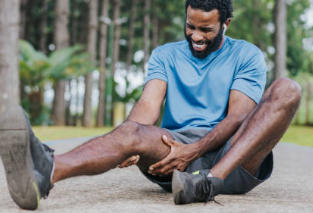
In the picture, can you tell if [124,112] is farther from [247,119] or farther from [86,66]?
[247,119]

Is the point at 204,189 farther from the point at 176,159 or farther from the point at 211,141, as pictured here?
the point at 211,141

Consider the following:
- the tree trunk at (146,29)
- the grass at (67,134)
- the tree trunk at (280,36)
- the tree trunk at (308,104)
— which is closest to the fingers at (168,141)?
the grass at (67,134)

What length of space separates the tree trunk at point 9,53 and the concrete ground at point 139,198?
24.1ft

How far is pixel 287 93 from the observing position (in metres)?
2.97

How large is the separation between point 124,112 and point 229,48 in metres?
23.9

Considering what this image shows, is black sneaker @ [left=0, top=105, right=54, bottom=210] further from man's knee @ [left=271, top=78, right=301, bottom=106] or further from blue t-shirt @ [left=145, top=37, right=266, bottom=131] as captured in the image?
man's knee @ [left=271, top=78, right=301, bottom=106]

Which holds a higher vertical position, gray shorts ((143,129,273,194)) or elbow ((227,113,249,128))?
elbow ((227,113,249,128))

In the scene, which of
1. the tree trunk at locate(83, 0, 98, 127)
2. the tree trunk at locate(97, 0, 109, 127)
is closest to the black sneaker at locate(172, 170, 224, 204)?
the tree trunk at locate(83, 0, 98, 127)

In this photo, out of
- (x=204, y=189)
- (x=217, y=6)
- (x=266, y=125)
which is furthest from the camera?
(x=217, y=6)

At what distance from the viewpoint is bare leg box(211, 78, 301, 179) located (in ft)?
9.69

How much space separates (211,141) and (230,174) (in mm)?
236

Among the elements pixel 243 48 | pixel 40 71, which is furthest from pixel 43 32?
pixel 243 48

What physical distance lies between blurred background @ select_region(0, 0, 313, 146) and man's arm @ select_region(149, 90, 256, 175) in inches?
335

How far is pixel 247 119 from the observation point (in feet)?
10.1
